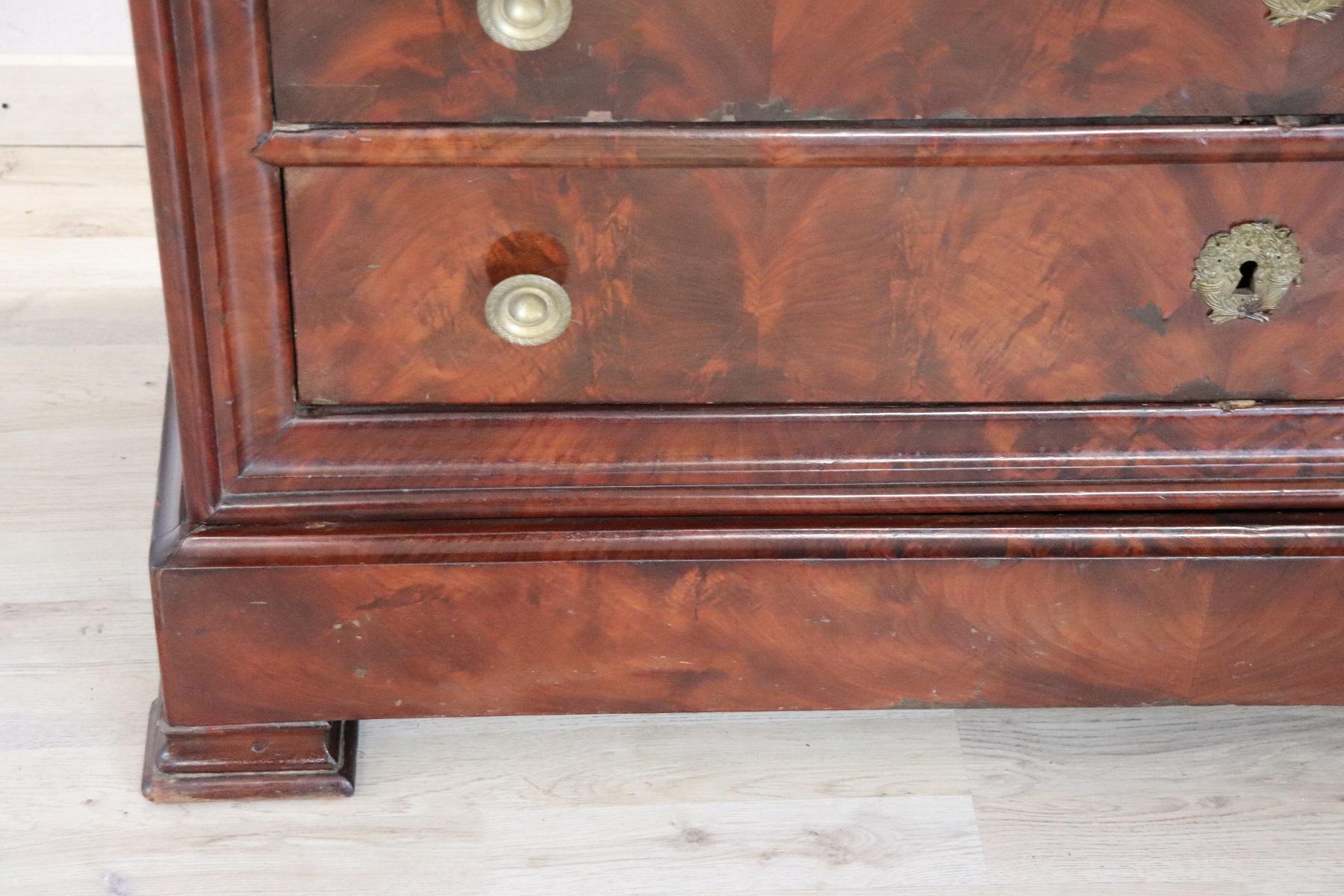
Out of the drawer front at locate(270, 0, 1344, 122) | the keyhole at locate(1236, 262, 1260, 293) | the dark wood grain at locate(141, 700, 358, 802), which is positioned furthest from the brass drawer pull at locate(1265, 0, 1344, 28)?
the dark wood grain at locate(141, 700, 358, 802)

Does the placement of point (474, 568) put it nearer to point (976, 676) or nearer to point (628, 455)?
point (628, 455)

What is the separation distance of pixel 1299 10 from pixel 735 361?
0.31m

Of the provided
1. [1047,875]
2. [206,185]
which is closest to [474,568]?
[206,185]

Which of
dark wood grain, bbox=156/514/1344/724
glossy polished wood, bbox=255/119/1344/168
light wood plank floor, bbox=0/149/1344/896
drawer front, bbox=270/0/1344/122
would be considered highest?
drawer front, bbox=270/0/1344/122

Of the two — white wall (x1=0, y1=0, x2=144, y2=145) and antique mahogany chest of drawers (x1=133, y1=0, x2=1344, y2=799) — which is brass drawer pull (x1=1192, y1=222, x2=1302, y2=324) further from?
white wall (x1=0, y1=0, x2=144, y2=145)

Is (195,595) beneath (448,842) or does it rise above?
above

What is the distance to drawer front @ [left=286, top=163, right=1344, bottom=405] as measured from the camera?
0.69 metres

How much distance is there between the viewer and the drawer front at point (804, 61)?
0.64m

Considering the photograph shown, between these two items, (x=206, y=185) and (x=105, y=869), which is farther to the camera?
(x=105, y=869)

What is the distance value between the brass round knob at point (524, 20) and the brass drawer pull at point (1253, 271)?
13.3 inches

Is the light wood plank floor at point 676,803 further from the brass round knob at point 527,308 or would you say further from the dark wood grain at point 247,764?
the brass round knob at point 527,308

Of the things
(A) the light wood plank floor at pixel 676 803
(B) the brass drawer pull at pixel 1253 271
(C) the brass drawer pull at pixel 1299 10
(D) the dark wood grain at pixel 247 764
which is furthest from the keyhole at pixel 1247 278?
(D) the dark wood grain at pixel 247 764

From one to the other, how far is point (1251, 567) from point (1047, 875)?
7.9 inches

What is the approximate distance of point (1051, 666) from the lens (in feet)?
2.68
